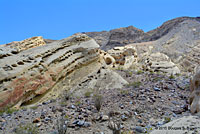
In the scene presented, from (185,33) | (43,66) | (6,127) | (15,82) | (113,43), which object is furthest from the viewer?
(113,43)

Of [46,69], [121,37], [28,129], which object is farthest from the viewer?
[121,37]

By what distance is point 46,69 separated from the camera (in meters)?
7.56

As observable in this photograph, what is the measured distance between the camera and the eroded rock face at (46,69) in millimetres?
6293

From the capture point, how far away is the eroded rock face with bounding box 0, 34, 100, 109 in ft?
20.6

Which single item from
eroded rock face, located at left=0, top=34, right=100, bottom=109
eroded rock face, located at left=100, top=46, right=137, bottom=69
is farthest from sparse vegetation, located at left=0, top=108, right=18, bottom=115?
eroded rock face, located at left=100, top=46, right=137, bottom=69

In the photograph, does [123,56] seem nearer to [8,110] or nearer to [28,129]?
[8,110]

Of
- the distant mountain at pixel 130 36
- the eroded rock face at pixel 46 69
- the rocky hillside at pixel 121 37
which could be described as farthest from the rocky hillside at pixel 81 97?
the distant mountain at pixel 130 36

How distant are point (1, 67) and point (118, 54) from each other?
1117 cm

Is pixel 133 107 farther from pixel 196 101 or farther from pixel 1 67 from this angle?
pixel 1 67

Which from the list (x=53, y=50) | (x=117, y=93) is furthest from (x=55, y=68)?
(x=117, y=93)

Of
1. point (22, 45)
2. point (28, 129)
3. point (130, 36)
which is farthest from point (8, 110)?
point (130, 36)

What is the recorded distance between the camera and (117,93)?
643 cm

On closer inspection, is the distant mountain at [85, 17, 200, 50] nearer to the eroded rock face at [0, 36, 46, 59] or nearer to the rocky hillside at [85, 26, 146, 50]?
the rocky hillside at [85, 26, 146, 50]

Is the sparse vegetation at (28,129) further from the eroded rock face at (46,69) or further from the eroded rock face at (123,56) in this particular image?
the eroded rock face at (123,56)
